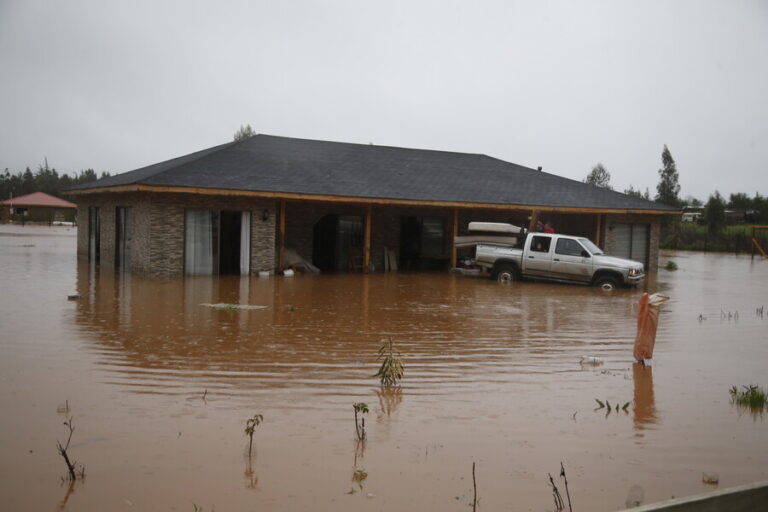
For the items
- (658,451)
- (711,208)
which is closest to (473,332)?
(658,451)

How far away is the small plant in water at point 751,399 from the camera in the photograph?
23.6 ft

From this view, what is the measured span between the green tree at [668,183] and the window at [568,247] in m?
45.8

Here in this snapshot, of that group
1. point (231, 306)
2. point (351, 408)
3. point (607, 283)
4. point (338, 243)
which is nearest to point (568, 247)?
point (607, 283)

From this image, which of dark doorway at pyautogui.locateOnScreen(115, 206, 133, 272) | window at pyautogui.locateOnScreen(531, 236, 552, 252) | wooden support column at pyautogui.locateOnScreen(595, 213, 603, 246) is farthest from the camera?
wooden support column at pyautogui.locateOnScreen(595, 213, 603, 246)

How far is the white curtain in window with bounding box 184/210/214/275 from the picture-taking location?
65.9ft

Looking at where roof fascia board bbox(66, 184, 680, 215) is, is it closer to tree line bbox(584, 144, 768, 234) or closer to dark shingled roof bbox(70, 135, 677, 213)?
dark shingled roof bbox(70, 135, 677, 213)

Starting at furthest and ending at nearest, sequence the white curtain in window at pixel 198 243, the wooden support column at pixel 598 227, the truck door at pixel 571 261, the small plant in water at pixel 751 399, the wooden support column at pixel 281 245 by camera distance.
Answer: the wooden support column at pixel 598 227
the wooden support column at pixel 281 245
the white curtain in window at pixel 198 243
the truck door at pixel 571 261
the small plant in water at pixel 751 399

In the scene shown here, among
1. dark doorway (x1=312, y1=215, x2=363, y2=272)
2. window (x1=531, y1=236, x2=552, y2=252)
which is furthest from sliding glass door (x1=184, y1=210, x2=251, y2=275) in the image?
window (x1=531, y1=236, x2=552, y2=252)

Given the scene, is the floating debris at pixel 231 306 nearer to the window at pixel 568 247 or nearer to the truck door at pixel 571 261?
the truck door at pixel 571 261

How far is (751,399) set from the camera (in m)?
7.25

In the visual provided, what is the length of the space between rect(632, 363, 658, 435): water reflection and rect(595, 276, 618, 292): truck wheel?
10661 millimetres

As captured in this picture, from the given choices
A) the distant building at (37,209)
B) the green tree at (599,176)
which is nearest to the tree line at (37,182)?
the distant building at (37,209)

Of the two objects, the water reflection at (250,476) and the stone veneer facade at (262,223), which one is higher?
the stone veneer facade at (262,223)

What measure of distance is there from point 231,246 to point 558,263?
32.2 ft
